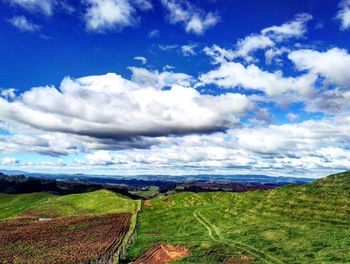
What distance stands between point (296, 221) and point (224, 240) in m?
12.9

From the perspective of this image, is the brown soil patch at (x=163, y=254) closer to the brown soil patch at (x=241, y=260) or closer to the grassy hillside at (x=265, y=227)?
the grassy hillside at (x=265, y=227)

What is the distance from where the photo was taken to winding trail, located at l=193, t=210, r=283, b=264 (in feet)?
156

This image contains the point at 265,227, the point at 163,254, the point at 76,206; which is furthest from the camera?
the point at 76,206

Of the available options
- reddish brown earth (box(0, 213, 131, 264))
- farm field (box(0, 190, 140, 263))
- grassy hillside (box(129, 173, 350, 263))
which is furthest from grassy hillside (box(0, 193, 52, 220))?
grassy hillside (box(129, 173, 350, 263))

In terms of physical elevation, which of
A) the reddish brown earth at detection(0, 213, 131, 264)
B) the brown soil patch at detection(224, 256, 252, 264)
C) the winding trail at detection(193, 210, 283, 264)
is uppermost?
the winding trail at detection(193, 210, 283, 264)

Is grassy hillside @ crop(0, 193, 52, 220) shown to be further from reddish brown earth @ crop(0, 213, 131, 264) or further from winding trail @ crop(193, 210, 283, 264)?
winding trail @ crop(193, 210, 283, 264)

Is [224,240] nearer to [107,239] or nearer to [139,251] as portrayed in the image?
[139,251]

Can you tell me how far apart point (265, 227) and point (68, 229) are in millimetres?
40126

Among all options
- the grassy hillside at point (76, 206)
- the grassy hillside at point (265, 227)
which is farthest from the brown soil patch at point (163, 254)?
the grassy hillside at point (76, 206)

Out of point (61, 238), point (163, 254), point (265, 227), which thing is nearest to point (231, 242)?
point (265, 227)

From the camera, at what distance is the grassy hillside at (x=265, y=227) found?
162 feet

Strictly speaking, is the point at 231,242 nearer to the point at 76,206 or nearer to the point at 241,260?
the point at 241,260

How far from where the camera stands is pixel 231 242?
5741 centimetres

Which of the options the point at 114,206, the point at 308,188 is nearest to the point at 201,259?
the point at 308,188
